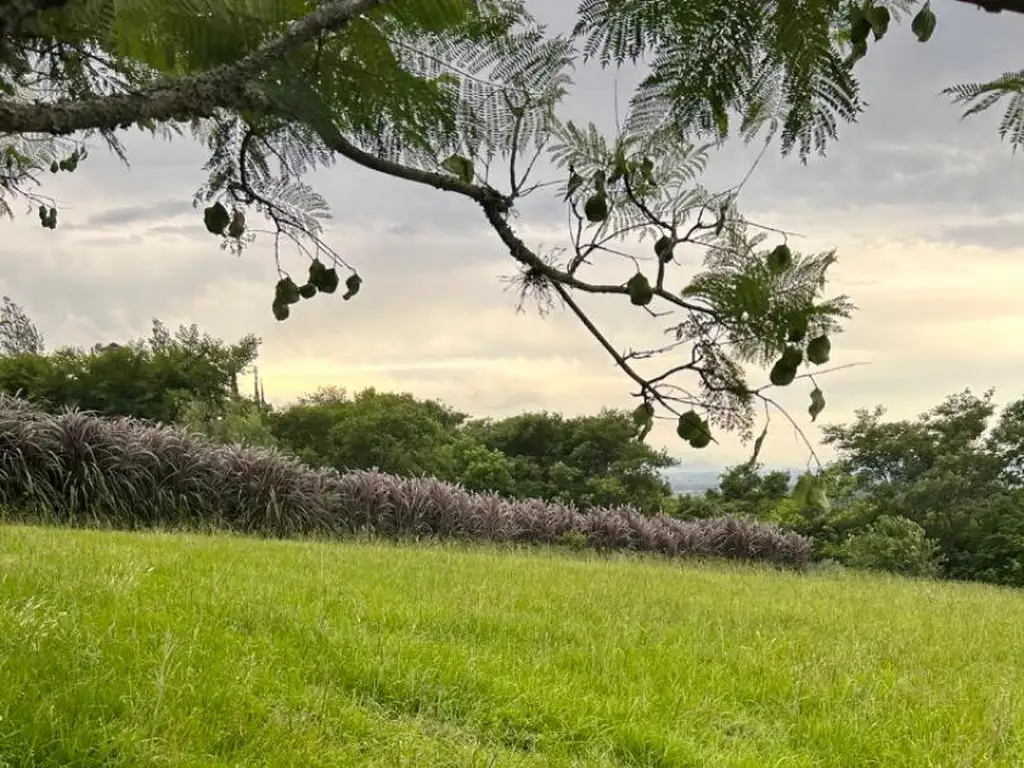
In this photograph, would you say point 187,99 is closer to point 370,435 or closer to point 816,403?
point 816,403

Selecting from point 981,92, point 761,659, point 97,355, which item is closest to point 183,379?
point 97,355

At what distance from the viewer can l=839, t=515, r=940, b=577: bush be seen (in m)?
11.0

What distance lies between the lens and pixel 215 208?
3.98ft

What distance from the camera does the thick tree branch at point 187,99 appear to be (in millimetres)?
956

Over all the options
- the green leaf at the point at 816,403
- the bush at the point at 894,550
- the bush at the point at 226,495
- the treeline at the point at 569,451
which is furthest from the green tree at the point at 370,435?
the green leaf at the point at 816,403

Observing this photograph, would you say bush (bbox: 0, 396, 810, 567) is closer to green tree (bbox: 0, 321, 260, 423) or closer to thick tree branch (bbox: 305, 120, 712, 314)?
green tree (bbox: 0, 321, 260, 423)

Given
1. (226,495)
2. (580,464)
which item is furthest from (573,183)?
(580,464)

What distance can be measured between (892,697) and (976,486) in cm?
1132

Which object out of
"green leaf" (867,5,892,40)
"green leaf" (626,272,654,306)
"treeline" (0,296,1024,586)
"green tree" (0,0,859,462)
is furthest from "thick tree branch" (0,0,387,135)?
"treeline" (0,296,1024,586)

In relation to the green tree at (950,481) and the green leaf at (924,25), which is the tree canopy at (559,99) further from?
the green tree at (950,481)

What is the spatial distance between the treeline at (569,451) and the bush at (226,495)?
7.91 feet

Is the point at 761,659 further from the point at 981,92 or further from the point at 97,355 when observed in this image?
the point at 97,355

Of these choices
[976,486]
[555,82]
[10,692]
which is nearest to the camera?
[555,82]

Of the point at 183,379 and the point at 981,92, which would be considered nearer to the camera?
the point at 981,92
